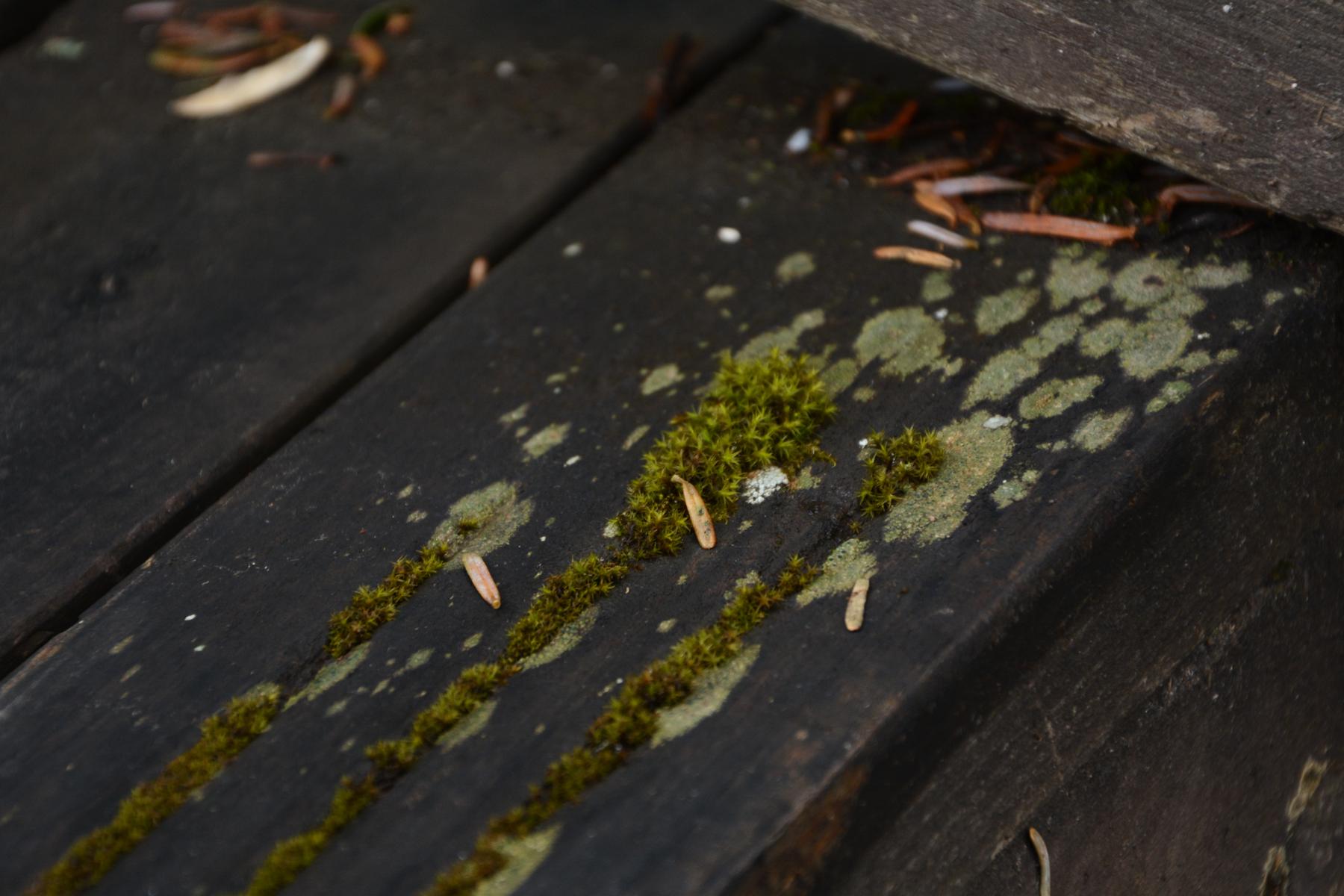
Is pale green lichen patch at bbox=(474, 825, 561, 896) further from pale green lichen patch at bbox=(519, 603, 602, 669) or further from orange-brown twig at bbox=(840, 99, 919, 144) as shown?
orange-brown twig at bbox=(840, 99, 919, 144)

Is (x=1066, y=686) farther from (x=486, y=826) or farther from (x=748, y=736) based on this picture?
(x=486, y=826)

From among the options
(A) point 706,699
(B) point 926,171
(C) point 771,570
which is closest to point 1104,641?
(C) point 771,570

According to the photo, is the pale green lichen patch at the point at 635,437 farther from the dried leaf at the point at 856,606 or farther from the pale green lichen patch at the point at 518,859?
the pale green lichen patch at the point at 518,859

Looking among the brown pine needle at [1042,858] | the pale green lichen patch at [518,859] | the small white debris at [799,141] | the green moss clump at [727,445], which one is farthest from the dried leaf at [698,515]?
the small white debris at [799,141]

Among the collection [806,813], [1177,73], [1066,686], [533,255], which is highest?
[1177,73]

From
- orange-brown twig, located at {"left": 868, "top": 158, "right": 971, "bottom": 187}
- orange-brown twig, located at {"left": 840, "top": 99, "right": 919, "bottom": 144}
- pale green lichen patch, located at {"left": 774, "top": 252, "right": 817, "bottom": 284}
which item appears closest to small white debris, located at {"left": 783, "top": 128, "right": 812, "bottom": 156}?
orange-brown twig, located at {"left": 840, "top": 99, "right": 919, "bottom": 144}

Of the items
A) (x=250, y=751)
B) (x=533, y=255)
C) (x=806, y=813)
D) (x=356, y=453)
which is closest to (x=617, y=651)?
(x=806, y=813)
